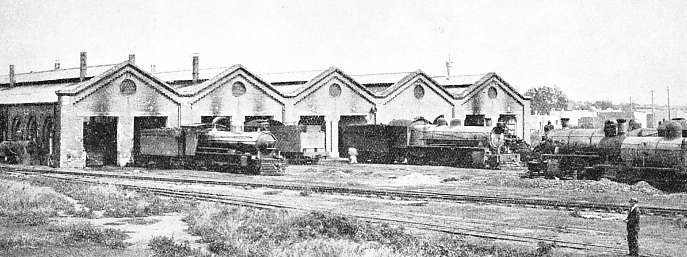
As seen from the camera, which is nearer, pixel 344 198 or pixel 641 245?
pixel 641 245

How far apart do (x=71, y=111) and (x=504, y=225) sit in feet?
89.8

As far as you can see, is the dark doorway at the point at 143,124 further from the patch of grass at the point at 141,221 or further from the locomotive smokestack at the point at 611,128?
the locomotive smokestack at the point at 611,128

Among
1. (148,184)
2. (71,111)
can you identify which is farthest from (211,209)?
(71,111)

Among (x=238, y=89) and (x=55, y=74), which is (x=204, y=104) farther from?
(x=55, y=74)

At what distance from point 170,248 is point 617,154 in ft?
63.5

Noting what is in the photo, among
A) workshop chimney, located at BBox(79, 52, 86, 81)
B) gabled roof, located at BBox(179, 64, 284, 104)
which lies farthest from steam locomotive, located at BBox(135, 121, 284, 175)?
workshop chimney, located at BBox(79, 52, 86, 81)

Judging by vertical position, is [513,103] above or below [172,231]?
above

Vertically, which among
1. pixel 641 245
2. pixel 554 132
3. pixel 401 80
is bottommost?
pixel 641 245

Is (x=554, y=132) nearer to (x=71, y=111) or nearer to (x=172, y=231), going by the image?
(x=172, y=231)

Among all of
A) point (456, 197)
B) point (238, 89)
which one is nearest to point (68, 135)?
point (238, 89)

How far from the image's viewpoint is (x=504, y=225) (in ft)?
54.2

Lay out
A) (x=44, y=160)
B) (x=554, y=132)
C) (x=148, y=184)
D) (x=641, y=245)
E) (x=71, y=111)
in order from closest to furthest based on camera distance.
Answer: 1. (x=641, y=245)
2. (x=148, y=184)
3. (x=554, y=132)
4. (x=71, y=111)
5. (x=44, y=160)

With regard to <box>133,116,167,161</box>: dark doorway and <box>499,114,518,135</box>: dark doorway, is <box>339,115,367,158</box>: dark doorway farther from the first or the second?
<box>133,116,167,161</box>: dark doorway

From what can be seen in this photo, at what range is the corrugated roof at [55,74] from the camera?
4641 centimetres
